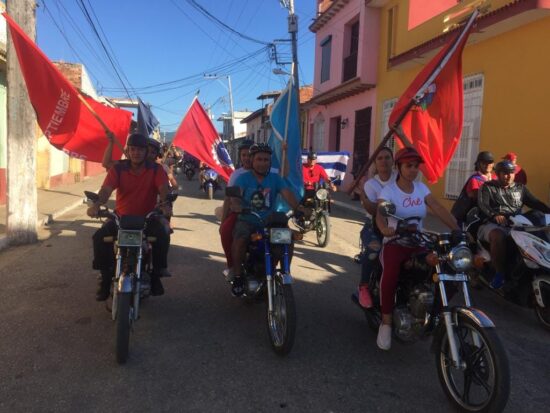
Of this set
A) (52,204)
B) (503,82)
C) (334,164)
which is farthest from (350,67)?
(52,204)

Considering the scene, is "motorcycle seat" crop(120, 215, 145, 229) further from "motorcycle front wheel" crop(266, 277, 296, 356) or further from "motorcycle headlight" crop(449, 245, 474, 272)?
"motorcycle headlight" crop(449, 245, 474, 272)

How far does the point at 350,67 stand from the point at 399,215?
16.1m

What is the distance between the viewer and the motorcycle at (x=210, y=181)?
1633cm

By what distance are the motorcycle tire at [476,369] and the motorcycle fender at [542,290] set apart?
181 centimetres

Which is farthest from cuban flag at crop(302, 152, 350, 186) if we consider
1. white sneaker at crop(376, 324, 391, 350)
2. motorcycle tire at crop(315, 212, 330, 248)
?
white sneaker at crop(376, 324, 391, 350)

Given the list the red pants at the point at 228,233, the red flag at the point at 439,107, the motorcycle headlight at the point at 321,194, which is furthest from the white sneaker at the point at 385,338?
the motorcycle headlight at the point at 321,194

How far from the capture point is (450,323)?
3.03m

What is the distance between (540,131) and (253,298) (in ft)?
23.9

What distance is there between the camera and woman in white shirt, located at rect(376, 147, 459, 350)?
3.65 meters

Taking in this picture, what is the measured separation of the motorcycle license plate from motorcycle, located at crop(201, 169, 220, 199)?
1263cm

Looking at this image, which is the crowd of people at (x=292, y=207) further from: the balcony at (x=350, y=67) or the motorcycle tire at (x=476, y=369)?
the balcony at (x=350, y=67)

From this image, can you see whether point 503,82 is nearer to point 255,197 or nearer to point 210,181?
point 255,197

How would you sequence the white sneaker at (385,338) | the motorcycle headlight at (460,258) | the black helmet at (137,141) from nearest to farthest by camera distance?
the motorcycle headlight at (460,258) < the white sneaker at (385,338) < the black helmet at (137,141)

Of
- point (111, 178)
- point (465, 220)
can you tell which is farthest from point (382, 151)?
point (111, 178)
